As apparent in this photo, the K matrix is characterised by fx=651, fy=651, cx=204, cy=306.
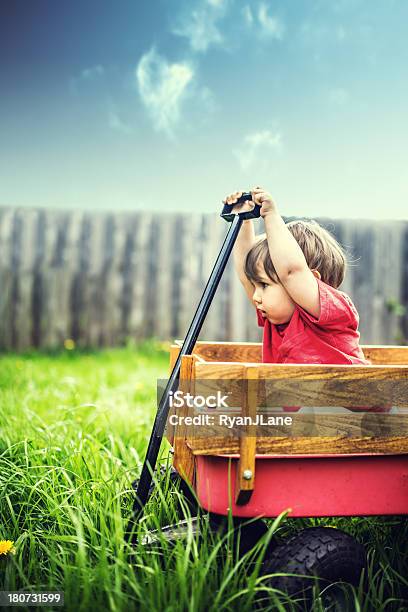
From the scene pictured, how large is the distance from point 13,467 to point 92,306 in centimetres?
460

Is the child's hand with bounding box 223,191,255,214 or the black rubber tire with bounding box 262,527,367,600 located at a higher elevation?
the child's hand with bounding box 223,191,255,214

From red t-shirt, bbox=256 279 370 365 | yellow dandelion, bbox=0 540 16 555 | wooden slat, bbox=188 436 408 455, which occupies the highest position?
red t-shirt, bbox=256 279 370 365

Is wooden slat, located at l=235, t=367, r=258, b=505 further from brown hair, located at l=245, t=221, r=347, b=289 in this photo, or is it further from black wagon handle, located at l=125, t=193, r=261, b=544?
brown hair, located at l=245, t=221, r=347, b=289

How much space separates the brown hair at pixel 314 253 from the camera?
7.21 ft

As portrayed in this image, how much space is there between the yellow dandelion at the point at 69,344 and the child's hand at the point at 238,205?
4774mm

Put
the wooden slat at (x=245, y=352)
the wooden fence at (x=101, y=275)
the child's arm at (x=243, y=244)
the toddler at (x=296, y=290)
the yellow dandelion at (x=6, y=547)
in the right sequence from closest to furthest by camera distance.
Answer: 1. the yellow dandelion at (x=6, y=547)
2. the toddler at (x=296, y=290)
3. the child's arm at (x=243, y=244)
4. the wooden slat at (x=245, y=352)
5. the wooden fence at (x=101, y=275)

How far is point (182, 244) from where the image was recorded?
22.2 feet

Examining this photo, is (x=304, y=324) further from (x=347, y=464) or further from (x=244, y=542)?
(x=244, y=542)

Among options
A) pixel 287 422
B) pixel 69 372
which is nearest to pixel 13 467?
pixel 287 422

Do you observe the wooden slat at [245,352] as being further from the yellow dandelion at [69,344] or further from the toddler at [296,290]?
the yellow dandelion at [69,344]

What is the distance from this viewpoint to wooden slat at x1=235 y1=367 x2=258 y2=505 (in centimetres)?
167

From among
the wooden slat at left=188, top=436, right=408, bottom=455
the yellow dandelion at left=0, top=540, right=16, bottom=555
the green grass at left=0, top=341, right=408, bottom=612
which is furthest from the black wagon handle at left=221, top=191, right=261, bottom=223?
the yellow dandelion at left=0, top=540, right=16, bottom=555

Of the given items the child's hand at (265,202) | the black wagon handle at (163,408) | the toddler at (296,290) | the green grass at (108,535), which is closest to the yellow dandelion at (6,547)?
the green grass at (108,535)

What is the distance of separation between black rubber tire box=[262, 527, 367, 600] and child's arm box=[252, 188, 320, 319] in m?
0.70
